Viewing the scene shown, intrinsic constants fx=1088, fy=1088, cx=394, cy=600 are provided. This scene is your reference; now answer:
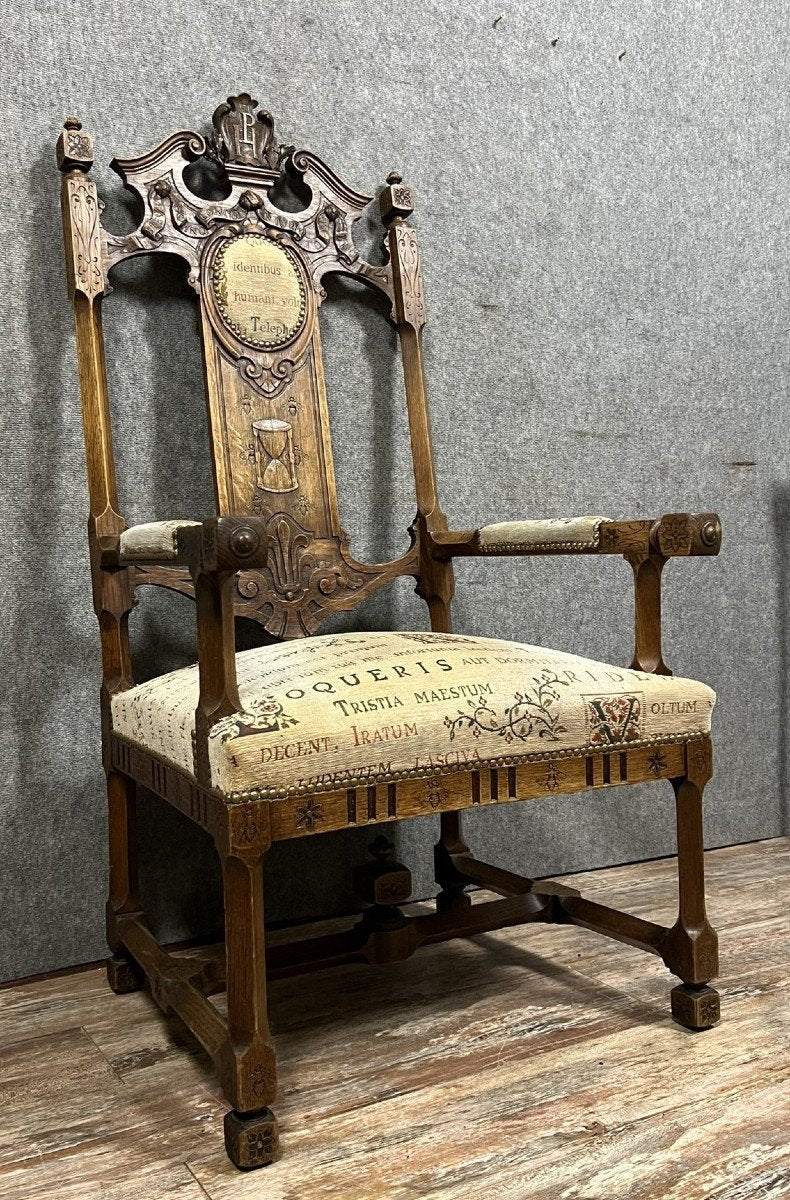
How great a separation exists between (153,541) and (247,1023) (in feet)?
1.75

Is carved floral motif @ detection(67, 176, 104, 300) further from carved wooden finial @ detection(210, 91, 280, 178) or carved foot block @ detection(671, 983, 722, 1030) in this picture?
carved foot block @ detection(671, 983, 722, 1030)

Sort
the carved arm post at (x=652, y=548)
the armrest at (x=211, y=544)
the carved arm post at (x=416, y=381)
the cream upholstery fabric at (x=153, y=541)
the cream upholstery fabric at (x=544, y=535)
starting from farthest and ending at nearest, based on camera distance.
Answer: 1. the carved arm post at (x=416, y=381)
2. the cream upholstery fabric at (x=544, y=535)
3. the carved arm post at (x=652, y=548)
4. the cream upholstery fabric at (x=153, y=541)
5. the armrest at (x=211, y=544)

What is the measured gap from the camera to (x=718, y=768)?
2254mm

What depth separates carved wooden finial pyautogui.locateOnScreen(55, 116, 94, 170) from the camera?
1540mm

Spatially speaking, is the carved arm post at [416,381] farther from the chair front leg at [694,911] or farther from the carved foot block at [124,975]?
the carved foot block at [124,975]

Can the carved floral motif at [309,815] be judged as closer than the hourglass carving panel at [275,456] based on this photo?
Yes

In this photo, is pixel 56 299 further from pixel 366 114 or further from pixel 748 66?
pixel 748 66

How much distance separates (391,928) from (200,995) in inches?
11.8

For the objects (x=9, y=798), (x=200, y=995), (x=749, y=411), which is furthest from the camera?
(x=749, y=411)

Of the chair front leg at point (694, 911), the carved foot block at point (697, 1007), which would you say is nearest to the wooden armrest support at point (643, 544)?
the chair front leg at point (694, 911)

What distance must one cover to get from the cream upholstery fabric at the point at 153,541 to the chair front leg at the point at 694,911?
0.68 m

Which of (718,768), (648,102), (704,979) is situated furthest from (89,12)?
(718,768)

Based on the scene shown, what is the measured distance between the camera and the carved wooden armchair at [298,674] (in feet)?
3.61

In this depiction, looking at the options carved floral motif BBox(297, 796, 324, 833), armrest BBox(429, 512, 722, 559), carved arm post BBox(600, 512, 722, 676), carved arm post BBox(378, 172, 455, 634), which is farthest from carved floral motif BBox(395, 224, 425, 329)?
carved floral motif BBox(297, 796, 324, 833)
